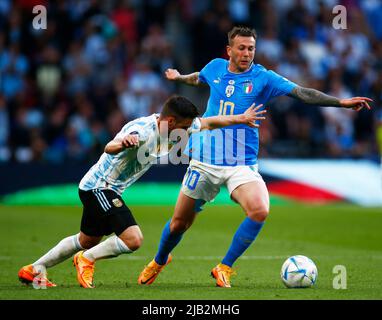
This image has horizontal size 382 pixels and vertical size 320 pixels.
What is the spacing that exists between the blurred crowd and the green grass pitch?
1.62 metres

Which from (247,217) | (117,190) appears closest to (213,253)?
(247,217)

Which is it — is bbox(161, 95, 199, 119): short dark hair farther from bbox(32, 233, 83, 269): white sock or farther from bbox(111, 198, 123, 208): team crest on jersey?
bbox(32, 233, 83, 269): white sock

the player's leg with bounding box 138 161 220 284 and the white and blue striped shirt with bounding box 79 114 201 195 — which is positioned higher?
the white and blue striped shirt with bounding box 79 114 201 195

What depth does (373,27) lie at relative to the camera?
23.6 m

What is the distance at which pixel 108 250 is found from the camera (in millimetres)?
8180

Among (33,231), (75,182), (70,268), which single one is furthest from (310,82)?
(70,268)

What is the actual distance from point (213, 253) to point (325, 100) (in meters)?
3.76

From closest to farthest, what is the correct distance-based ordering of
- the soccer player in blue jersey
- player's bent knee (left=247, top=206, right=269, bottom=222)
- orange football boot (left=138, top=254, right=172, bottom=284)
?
player's bent knee (left=247, top=206, right=269, bottom=222) → the soccer player in blue jersey → orange football boot (left=138, top=254, right=172, bottom=284)

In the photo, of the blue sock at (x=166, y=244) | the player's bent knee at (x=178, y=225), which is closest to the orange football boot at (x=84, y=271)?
the blue sock at (x=166, y=244)

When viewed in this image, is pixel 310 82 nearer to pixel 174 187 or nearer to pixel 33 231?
pixel 174 187

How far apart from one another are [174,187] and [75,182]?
7.04 feet

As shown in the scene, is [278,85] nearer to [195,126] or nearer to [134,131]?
[195,126]

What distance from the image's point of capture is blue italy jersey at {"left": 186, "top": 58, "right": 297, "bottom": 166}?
28.8 ft

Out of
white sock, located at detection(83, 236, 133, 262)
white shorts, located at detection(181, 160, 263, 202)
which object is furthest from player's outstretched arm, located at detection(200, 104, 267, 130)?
white sock, located at detection(83, 236, 133, 262)
